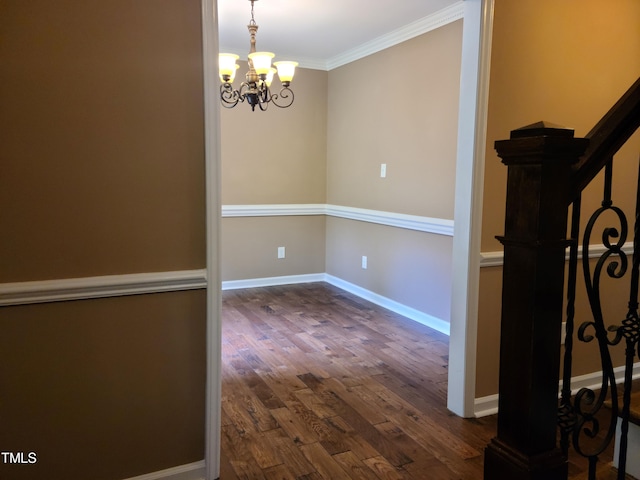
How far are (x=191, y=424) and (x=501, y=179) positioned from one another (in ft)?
5.78

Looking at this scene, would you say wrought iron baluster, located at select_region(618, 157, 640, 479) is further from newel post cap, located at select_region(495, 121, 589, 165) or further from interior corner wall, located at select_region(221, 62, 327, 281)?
interior corner wall, located at select_region(221, 62, 327, 281)

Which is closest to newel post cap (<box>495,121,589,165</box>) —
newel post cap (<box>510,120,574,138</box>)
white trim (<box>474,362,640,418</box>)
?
newel post cap (<box>510,120,574,138</box>)

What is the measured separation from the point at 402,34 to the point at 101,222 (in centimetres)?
312

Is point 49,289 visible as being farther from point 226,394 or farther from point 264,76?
point 264,76

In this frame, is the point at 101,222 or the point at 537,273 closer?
the point at 537,273

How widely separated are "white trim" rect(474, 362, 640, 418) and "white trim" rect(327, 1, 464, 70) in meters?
2.45

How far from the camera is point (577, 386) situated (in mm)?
2783

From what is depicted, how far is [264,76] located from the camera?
3.25 metres

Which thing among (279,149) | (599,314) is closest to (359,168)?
(279,149)

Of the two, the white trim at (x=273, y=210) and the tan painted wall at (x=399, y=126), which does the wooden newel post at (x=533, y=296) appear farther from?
the white trim at (x=273, y=210)

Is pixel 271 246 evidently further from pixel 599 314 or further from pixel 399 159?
pixel 599 314

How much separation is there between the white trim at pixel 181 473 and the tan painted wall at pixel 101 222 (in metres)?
0.03

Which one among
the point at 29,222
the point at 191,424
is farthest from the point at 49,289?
the point at 191,424

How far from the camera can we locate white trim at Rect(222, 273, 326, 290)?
5.07 m
